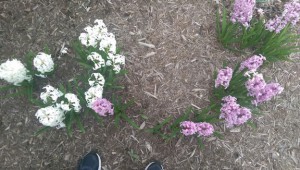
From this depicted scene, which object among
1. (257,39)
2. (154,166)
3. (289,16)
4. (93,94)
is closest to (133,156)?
(154,166)

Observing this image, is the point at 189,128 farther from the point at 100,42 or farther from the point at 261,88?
the point at 100,42

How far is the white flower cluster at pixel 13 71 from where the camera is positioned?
2943 millimetres

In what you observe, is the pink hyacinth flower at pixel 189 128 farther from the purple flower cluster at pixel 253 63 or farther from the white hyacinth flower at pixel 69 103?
the white hyacinth flower at pixel 69 103

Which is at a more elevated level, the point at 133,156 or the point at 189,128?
the point at 189,128

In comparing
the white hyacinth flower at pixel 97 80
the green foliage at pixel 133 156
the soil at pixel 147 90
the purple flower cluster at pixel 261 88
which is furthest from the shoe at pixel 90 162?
the purple flower cluster at pixel 261 88

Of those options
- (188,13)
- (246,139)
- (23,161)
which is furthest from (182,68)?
(23,161)

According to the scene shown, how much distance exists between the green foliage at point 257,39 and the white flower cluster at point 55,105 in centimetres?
192

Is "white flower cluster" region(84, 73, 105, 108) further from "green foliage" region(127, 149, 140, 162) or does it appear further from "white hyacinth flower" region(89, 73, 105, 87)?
"green foliage" region(127, 149, 140, 162)

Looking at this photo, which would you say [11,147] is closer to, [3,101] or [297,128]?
[3,101]

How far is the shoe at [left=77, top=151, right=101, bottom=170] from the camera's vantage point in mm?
3296

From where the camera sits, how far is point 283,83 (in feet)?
12.6

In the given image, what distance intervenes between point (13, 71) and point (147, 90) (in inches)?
58.1

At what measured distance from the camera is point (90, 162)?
130 inches

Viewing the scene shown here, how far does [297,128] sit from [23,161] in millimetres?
3285
